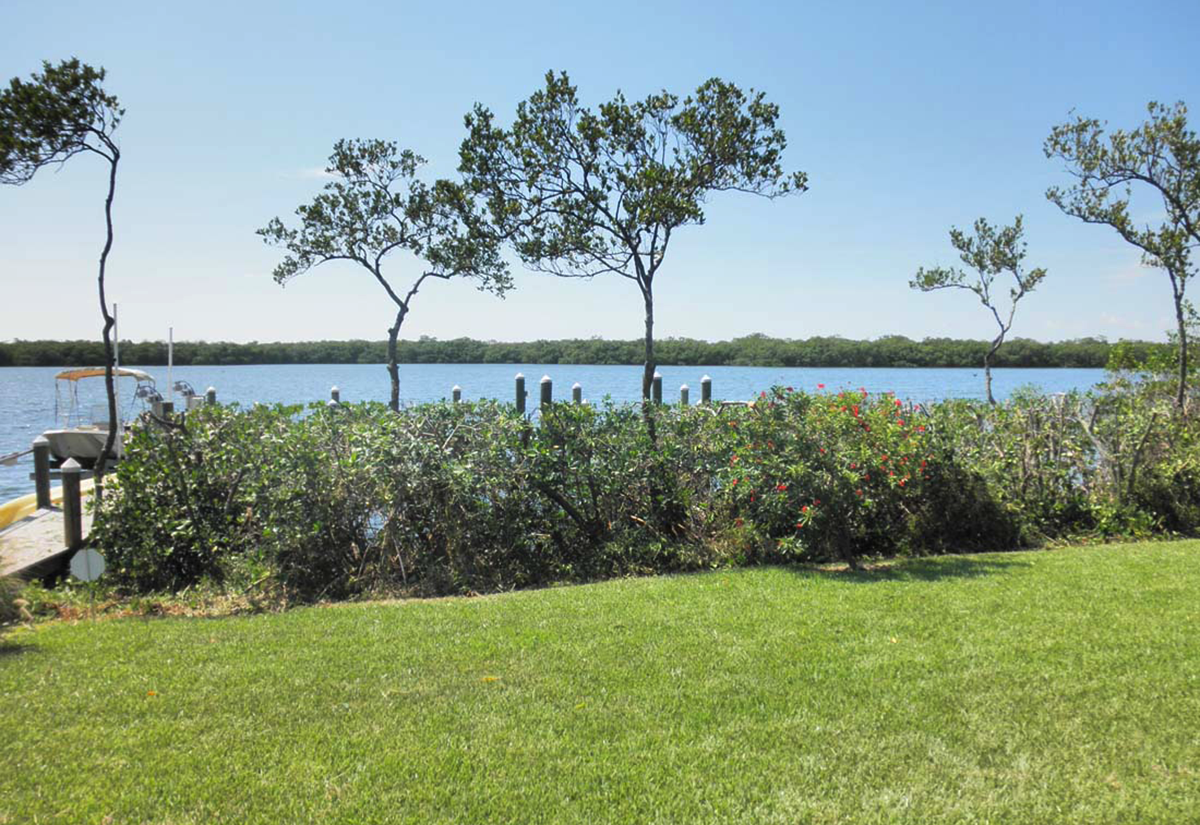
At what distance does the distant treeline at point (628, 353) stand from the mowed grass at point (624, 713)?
29.0m

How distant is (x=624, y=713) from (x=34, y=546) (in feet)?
24.4

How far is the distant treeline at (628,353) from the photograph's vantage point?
33625 mm

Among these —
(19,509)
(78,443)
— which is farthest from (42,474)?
(78,443)

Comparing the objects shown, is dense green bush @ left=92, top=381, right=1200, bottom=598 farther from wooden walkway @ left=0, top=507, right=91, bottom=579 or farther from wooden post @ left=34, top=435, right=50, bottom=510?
wooden post @ left=34, top=435, right=50, bottom=510

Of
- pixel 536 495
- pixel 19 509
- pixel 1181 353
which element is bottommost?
pixel 19 509

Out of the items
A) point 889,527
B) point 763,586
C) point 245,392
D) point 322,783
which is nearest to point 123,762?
point 322,783

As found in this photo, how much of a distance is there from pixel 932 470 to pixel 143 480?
7701mm

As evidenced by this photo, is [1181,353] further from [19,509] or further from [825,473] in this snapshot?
[19,509]

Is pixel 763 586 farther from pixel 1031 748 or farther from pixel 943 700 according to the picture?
pixel 1031 748

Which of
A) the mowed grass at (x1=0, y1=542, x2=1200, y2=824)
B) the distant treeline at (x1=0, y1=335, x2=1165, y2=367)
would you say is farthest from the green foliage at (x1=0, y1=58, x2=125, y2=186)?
the distant treeline at (x1=0, y1=335, x2=1165, y2=367)

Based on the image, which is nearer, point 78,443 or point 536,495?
point 536,495

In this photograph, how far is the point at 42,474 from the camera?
10.1 m

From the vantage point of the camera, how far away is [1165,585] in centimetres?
608

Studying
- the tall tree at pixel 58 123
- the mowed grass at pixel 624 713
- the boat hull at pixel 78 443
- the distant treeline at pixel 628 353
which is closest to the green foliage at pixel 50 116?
the tall tree at pixel 58 123
